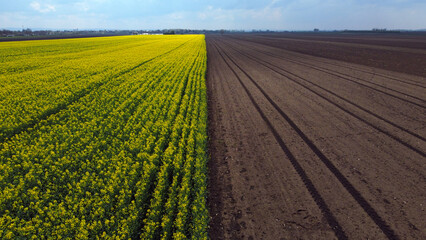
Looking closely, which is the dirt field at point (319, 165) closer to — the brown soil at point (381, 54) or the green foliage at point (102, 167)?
the green foliage at point (102, 167)

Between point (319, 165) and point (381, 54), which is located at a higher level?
point (381, 54)

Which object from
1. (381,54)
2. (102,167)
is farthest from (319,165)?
(381,54)

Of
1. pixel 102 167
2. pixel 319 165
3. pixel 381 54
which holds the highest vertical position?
pixel 381 54

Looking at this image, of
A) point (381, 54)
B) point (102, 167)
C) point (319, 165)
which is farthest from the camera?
point (381, 54)

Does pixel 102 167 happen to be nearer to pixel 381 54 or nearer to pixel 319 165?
pixel 319 165

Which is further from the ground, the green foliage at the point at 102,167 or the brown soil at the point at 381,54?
the brown soil at the point at 381,54

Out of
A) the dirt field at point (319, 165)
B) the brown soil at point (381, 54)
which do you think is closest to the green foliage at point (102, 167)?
the dirt field at point (319, 165)

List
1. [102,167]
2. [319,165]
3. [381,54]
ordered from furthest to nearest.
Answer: [381,54] → [319,165] → [102,167]

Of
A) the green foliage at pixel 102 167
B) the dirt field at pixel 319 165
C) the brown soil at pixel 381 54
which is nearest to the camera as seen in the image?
the green foliage at pixel 102 167

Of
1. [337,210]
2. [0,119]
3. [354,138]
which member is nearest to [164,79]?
[0,119]

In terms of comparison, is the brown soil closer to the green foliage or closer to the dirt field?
the dirt field
